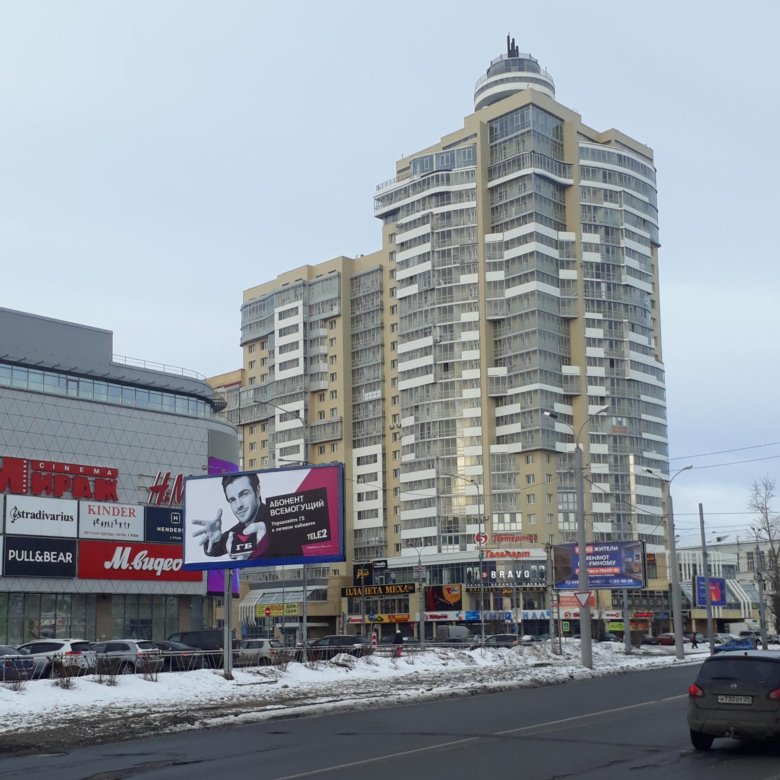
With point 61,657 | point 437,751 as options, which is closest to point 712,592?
point 61,657

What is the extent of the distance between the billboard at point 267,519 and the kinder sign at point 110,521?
117ft

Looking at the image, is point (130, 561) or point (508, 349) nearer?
point (130, 561)

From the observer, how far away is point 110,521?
70.6m

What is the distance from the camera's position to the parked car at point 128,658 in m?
32.2

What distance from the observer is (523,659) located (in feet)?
153

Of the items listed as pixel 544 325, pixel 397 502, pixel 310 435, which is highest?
pixel 544 325

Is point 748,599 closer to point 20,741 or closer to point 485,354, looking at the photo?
point 485,354

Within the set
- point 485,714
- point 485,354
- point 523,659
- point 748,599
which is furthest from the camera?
point 748,599

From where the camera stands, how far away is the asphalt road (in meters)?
14.9

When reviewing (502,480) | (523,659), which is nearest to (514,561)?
(502,480)

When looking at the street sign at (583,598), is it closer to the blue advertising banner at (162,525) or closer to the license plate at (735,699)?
the license plate at (735,699)

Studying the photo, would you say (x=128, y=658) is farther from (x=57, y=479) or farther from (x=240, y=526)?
(x=57, y=479)

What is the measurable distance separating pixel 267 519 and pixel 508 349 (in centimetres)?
9066

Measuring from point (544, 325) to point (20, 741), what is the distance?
106m
